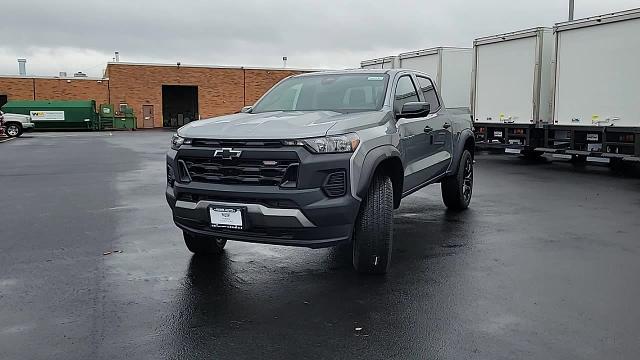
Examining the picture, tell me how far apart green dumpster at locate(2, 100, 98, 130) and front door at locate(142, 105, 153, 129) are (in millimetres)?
5453

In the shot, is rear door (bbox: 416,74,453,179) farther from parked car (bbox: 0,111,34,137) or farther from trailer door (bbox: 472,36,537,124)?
parked car (bbox: 0,111,34,137)

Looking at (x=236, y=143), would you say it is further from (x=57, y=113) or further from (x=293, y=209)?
(x=57, y=113)

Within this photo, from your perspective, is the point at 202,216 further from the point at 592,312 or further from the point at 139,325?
the point at 592,312

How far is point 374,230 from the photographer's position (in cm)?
496

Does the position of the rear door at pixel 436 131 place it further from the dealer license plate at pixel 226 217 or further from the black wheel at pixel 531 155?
the black wheel at pixel 531 155

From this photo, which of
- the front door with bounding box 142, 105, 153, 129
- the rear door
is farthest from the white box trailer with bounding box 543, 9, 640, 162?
the front door with bounding box 142, 105, 153, 129

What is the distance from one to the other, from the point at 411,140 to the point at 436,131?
1.07m

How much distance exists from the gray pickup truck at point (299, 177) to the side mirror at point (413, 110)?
0.4 inches

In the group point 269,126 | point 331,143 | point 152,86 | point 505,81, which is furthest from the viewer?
point 152,86

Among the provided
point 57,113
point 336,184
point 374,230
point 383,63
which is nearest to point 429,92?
point 374,230

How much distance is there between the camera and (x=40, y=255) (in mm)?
6035

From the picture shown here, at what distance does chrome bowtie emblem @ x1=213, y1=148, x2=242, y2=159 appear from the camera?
4.61 m

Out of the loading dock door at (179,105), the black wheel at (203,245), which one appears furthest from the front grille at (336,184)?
the loading dock door at (179,105)

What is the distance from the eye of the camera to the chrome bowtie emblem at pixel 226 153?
461cm
